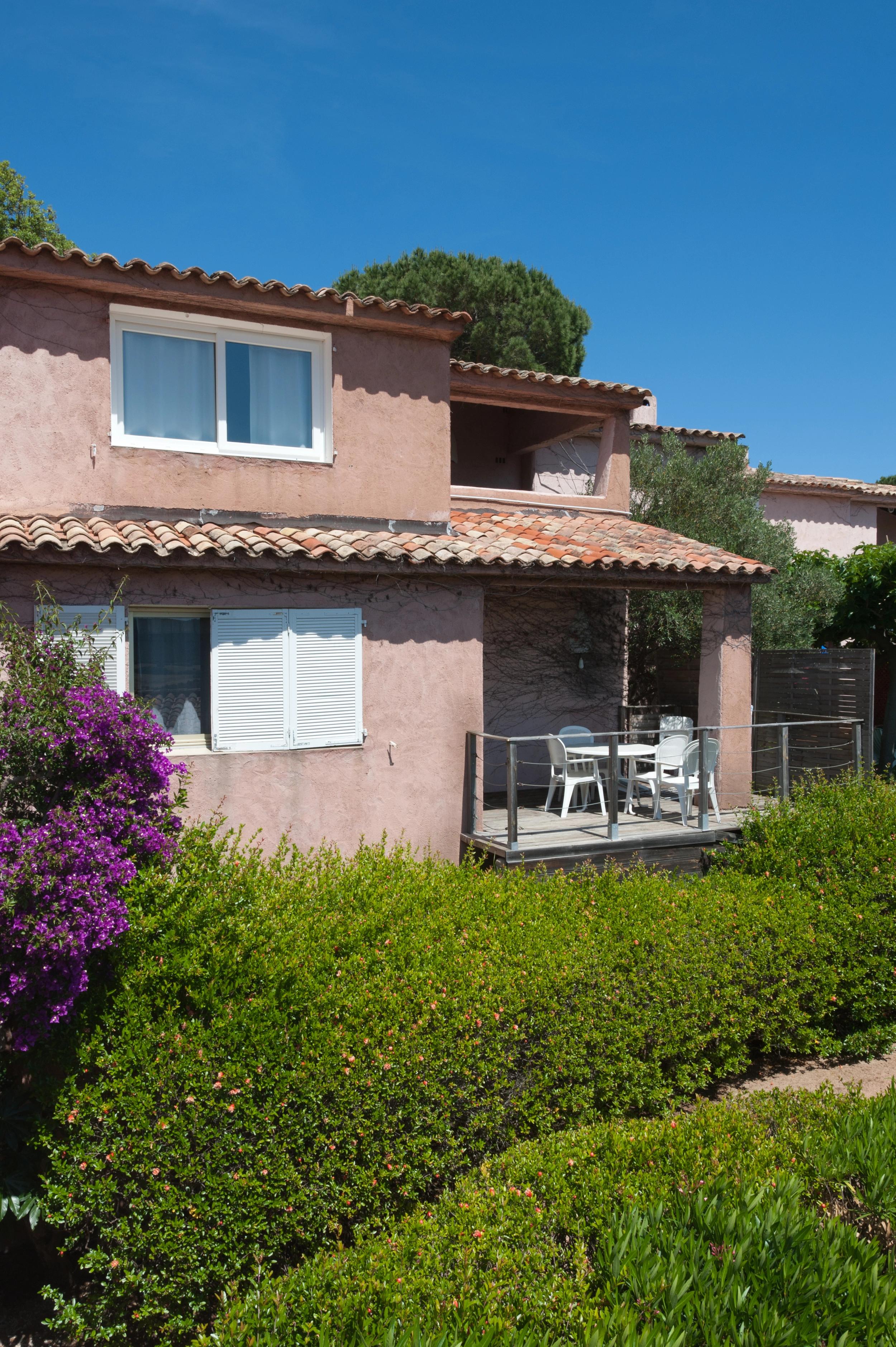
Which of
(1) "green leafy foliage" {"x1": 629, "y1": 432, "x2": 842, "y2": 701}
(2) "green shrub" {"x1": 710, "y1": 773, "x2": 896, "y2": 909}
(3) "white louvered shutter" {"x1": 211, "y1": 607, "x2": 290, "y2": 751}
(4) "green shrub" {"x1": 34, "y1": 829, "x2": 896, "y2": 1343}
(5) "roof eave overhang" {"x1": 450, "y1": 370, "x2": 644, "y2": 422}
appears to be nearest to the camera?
(4) "green shrub" {"x1": 34, "y1": 829, "x2": 896, "y2": 1343}

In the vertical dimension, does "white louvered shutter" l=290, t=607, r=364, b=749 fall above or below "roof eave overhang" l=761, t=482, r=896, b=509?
below

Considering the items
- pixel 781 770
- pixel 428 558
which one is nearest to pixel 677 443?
pixel 781 770

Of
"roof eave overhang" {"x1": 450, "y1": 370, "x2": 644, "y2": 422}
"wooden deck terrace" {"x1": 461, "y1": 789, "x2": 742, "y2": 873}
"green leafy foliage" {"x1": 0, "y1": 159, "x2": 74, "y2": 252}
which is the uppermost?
"green leafy foliage" {"x1": 0, "y1": 159, "x2": 74, "y2": 252}

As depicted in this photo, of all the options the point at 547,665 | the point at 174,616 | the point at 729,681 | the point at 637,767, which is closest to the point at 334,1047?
the point at 174,616

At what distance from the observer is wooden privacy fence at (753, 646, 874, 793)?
12836mm

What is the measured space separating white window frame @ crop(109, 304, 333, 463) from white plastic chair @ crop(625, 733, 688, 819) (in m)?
5.18

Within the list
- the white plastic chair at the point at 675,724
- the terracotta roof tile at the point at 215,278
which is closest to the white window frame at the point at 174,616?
the terracotta roof tile at the point at 215,278

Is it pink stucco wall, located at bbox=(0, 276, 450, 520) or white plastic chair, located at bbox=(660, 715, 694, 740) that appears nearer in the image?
pink stucco wall, located at bbox=(0, 276, 450, 520)

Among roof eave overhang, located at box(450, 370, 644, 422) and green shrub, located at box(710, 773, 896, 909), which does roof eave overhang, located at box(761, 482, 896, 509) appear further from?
green shrub, located at box(710, 773, 896, 909)

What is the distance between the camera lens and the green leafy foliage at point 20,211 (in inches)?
1000

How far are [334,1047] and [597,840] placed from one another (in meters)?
5.41

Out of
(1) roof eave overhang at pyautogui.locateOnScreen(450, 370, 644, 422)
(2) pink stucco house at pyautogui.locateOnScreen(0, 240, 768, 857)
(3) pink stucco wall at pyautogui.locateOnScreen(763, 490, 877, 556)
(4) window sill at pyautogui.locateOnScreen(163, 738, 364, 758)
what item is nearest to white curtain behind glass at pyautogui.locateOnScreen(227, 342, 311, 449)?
(2) pink stucco house at pyautogui.locateOnScreen(0, 240, 768, 857)

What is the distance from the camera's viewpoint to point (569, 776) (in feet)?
37.0

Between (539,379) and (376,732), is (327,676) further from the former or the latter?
(539,379)
